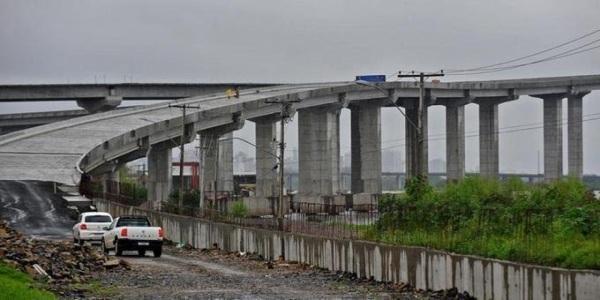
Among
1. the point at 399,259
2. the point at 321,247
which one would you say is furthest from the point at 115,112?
the point at 399,259

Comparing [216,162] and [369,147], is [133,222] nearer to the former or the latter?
[216,162]

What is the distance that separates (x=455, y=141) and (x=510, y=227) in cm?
11108

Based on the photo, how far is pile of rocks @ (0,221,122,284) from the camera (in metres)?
35.2

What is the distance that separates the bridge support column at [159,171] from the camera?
12462cm

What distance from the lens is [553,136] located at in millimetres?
143375

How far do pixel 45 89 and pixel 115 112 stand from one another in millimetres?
12311

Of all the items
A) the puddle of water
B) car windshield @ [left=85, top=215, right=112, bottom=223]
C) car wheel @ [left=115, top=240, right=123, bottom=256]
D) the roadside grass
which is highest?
the roadside grass

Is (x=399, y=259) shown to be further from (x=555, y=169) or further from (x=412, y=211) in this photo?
(x=555, y=169)

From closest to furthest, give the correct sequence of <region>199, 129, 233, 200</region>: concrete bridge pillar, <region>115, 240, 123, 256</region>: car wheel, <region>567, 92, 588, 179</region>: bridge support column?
<region>115, 240, 123, 256</region>: car wheel
<region>199, 129, 233, 200</region>: concrete bridge pillar
<region>567, 92, 588, 179</region>: bridge support column

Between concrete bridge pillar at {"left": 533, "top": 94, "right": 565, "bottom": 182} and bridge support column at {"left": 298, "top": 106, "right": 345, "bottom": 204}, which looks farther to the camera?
concrete bridge pillar at {"left": 533, "top": 94, "right": 565, "bottom": 182}

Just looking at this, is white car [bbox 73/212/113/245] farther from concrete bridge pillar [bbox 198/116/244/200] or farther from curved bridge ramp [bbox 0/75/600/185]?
concrete bridge pillar [bbox 198/116/244/200]

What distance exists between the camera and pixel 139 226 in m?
52.9

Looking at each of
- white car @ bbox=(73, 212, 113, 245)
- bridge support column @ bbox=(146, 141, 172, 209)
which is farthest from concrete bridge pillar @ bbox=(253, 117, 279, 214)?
white car @ bbox=(73, 212, 113, 245)

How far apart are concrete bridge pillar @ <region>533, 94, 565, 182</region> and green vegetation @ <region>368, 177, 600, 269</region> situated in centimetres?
10238
